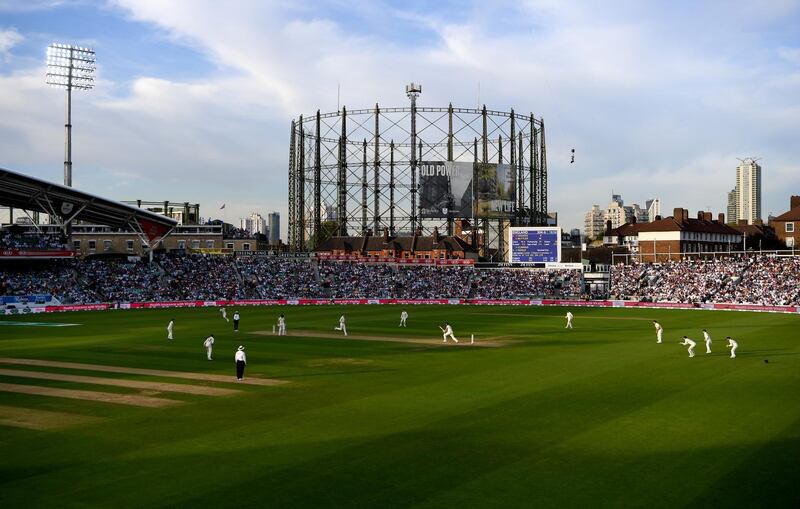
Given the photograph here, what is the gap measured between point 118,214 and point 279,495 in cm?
6848

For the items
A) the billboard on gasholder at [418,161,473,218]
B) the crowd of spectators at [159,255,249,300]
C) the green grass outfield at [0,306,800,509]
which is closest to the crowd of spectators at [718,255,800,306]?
the green grass outfield at [0,306,800,509]

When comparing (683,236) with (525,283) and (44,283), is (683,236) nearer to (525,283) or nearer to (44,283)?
(525,283)

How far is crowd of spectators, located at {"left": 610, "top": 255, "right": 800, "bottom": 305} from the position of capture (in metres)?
68.2

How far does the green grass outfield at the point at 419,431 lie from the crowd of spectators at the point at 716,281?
36.3 meters

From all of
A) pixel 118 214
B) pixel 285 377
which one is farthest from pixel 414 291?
pixel 285 377

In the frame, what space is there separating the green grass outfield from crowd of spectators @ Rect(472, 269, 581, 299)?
4653 centimetres

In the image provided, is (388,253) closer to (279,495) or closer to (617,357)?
(617,357)

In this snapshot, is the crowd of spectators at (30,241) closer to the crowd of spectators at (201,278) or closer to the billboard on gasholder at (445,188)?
the crowd of spectators at (201,278)

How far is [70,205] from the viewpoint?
229 feet

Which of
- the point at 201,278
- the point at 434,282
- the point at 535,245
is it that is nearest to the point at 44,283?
the point at 201,278

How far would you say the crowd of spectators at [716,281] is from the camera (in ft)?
224

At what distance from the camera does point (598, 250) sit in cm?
12888

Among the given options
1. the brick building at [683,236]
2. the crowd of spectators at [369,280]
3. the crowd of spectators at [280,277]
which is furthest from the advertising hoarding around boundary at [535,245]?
the crowd of spectators at [280,277]

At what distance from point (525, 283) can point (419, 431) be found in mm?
68868
